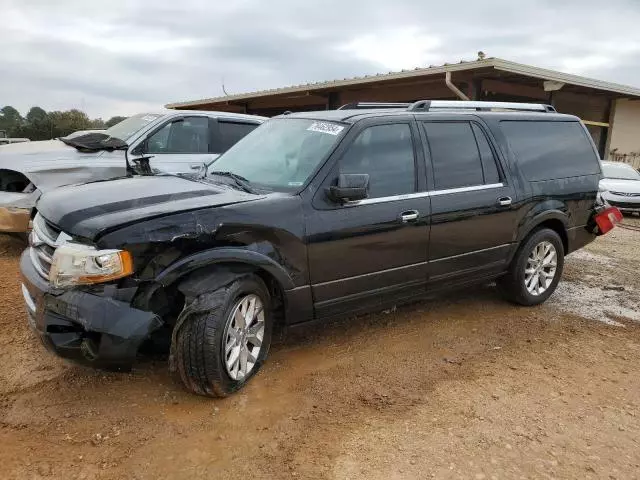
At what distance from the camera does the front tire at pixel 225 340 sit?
10.3ft

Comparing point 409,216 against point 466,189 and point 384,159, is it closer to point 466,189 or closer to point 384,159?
point 384,159

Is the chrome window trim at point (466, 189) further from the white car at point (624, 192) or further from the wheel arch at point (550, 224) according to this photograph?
the white car at point (624, 192)

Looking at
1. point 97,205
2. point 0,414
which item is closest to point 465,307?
point 97,205

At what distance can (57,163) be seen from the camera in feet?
20.1

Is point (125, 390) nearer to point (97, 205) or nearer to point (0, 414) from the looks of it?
point (0, 414)

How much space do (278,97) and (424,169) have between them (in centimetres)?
1519

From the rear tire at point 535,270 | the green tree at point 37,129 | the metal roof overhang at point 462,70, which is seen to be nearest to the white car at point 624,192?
the metal roof overhang at point 462,70

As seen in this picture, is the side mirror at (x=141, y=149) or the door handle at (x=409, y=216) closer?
the door handle at (x=409, y=216)

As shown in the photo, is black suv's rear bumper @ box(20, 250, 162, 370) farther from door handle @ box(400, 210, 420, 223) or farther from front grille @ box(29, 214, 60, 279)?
door handle @ box(400, 210, 420, 223)

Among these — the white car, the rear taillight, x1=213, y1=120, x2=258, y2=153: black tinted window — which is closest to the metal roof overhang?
the white car

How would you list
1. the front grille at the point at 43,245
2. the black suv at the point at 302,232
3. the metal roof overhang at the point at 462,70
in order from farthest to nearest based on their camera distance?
the metal roof overhang at the point at 462,70
the front grille at the point at 43,245
the black suv at the point at 302,232

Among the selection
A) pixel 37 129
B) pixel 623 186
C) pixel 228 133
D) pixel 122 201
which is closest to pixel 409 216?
pixel 122 201

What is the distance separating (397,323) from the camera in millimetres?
4789

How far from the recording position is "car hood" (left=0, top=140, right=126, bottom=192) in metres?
5.96
